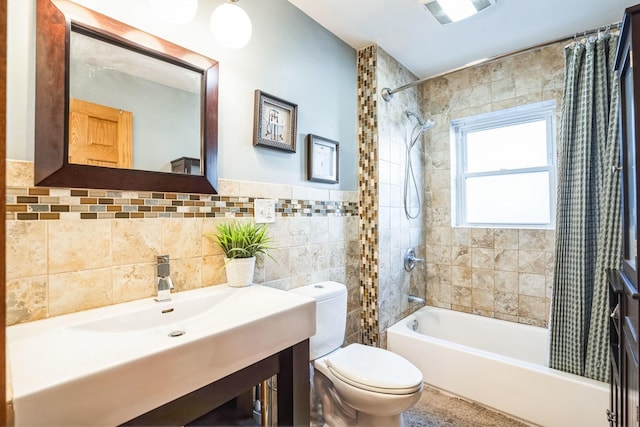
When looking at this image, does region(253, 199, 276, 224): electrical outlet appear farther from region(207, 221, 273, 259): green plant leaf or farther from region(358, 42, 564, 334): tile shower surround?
region(358, 42, 564, 334): tile shower surround

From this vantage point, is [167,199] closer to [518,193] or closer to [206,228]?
[206,228]

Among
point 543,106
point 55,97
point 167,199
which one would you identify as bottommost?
point 167,199

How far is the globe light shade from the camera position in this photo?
1106 millimetres

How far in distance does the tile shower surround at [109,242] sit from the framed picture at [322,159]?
0.24 metres

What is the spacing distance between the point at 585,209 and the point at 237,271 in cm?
181

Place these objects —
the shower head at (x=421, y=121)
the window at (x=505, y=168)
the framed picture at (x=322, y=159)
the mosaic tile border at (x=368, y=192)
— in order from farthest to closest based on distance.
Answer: the shower head at (x=421, y=121)
the window at (x=505, y=168)
the mosaic tile border at (x=368, y=192)
the framed picture at (x=322, y=159)

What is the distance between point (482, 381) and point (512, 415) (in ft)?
0.69

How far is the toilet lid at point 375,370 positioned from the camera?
1.30 metres

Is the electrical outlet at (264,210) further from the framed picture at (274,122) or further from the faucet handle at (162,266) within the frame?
the faucet handle at (162,266)

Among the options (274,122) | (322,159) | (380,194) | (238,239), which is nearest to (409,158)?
(380,194)

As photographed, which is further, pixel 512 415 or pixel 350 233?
pixel 350 233

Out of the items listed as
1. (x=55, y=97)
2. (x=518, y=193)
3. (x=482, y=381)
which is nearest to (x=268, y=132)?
(x=55, y=97)

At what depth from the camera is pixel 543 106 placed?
7.29 ft

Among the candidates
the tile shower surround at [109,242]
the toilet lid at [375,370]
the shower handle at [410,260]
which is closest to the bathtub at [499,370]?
the shower handle at [410,260]
